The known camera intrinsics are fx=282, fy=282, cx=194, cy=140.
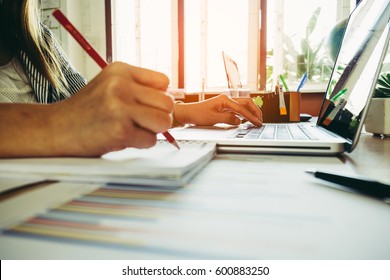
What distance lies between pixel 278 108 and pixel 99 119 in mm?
847

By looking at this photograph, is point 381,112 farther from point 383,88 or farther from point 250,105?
point 250,105

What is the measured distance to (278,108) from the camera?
3.44ft

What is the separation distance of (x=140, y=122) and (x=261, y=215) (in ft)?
0.58

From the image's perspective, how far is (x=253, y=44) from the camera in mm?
2828

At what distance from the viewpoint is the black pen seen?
23 cm

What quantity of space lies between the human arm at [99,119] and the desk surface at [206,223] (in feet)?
0.26

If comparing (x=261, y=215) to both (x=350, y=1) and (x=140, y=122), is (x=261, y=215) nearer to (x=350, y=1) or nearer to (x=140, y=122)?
(x=140, y=122)

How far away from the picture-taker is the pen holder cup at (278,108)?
1.05 metres

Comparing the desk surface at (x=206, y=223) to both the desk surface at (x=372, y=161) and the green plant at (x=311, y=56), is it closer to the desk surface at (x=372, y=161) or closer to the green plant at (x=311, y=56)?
the desk surface at (x=372, y=161)

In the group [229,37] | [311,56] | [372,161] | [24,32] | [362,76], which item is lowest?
[372,161]

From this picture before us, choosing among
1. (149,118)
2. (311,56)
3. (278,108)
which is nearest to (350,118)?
(149,118)

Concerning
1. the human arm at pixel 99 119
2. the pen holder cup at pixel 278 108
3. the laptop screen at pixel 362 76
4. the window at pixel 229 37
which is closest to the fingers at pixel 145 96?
the human arm at pixel 99 119

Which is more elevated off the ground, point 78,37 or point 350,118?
point 78,37
